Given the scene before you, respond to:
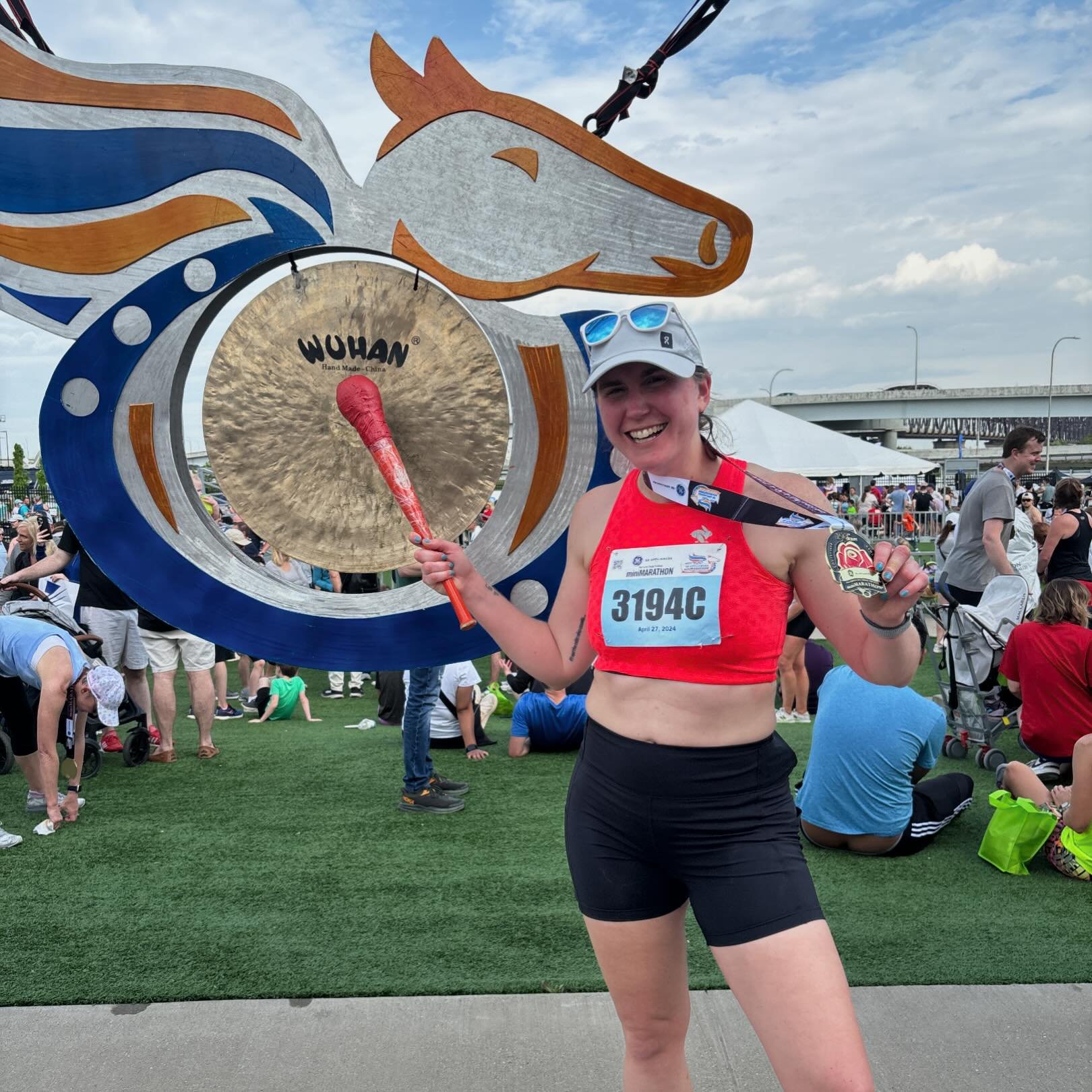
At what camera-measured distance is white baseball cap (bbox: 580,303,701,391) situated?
1905 millimetres

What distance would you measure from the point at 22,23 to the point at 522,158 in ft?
4.58

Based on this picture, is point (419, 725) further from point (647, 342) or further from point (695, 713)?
point (647, 342)

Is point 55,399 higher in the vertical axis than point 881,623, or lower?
higher

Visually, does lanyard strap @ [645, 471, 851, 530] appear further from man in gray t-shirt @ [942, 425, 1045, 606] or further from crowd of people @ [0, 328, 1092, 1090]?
man in gray t-shirt @ [942, 425, 1045, 606]

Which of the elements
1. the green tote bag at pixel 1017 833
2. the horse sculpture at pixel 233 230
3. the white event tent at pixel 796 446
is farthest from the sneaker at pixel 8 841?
the white event tent at pixel 796 446

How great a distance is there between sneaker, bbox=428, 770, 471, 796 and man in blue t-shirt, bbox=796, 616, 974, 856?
1975 mm

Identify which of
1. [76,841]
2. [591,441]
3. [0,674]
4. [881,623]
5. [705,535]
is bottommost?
[76,841]

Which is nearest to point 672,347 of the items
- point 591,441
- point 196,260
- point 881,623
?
point 881,623

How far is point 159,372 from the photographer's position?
2.72 m

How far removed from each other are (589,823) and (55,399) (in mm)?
1719

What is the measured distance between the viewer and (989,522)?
275 inches

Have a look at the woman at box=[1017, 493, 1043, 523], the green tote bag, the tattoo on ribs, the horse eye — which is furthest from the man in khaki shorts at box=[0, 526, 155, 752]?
the woman at box=[1017, 493, 1043, 523]

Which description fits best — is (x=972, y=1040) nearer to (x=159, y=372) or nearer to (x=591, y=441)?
(x=591, y=441)

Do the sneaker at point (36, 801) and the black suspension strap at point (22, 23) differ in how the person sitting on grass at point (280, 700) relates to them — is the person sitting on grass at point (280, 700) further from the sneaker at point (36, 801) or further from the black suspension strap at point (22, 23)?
the black suspension strap at point (22, 23)
